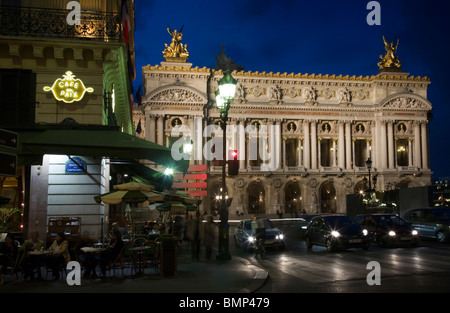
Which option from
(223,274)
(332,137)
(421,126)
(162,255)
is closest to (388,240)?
(223,274)

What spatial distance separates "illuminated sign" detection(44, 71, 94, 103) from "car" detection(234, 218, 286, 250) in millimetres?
10107

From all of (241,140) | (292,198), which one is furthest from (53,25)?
(292,198)

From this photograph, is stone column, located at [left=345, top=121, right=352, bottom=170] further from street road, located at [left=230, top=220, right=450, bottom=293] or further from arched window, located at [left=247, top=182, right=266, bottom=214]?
street road, located at [left=230, top=220, right=450, bottom=293]

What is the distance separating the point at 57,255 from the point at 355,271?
799 cm

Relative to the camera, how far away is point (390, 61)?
73750mm

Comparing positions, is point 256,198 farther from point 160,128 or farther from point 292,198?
point 160,128

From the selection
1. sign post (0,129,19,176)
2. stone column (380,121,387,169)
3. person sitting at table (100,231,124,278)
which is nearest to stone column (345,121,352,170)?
stone column (380,121,387,169)

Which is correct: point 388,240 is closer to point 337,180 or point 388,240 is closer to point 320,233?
point 320,233

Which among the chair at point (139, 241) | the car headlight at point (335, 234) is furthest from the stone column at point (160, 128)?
the chair at point (139, 241)

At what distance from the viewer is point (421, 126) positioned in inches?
2827

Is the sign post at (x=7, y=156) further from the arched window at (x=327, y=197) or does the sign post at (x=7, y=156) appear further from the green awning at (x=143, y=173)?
the arched window at (x=327, y=197)

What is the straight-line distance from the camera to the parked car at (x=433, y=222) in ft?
77.0

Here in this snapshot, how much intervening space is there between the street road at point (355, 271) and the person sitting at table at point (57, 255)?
17.1 ft

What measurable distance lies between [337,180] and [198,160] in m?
20.1
